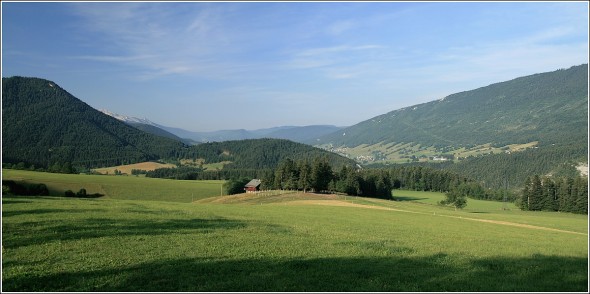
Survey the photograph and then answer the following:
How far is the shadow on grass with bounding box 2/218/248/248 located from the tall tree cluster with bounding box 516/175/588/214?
97.5 metres

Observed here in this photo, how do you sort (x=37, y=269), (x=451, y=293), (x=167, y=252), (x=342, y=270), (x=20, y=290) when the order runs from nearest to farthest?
(x=20, y=290)
(x=451, y=293)
(x=37, y=269)
(x=342, y=270)
(x=167, y=252)

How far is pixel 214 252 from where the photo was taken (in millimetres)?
17641

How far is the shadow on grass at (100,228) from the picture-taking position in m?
19.0

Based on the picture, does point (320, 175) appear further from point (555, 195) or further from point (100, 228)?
point (100, 228)

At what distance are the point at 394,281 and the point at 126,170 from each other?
201332 millimetres

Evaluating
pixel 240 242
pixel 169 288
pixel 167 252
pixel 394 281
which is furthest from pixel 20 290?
pixel 394 281

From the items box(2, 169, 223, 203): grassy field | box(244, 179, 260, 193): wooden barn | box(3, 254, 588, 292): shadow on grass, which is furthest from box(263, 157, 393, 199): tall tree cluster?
box(3, 254, 588, 292): shadow on grass

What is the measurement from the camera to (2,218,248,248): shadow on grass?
19.0 meters

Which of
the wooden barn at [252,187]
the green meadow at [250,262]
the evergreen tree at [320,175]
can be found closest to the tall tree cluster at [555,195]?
the evergreen tree at [320,175]

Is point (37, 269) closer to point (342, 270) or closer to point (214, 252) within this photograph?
point (214, 252)

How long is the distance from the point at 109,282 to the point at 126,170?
652 ft

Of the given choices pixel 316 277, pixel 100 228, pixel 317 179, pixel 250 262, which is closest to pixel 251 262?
pixel 250 262

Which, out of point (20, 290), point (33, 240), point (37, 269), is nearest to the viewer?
point (20, 290)

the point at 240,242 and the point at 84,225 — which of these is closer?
the point at 240,242
